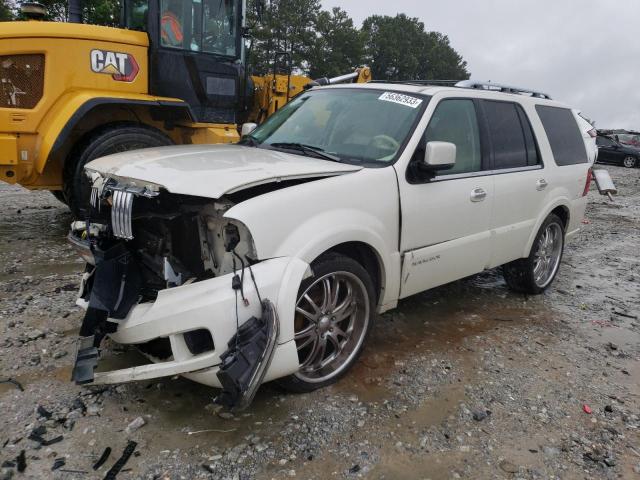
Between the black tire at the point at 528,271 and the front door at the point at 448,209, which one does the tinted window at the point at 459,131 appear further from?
the black tire at the point at 528,271

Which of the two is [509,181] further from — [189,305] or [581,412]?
[189,305]

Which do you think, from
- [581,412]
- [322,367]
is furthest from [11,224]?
[581,412]

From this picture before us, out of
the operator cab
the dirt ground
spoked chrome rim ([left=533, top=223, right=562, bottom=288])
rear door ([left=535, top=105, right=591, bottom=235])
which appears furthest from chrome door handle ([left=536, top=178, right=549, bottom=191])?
the operator cab

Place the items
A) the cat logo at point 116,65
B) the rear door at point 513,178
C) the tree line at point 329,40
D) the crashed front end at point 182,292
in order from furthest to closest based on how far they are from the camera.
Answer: the tree line at point 329,40 → the cat logo at point 116,65 → the rear door at point 513,178 → the crashed front end at point 182,292

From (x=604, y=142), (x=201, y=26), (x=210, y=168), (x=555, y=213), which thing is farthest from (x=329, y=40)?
(x=210, y=168)

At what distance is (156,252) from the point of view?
120 inches

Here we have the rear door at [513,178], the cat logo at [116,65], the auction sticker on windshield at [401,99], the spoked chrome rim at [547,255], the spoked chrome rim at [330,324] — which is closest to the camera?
the spoked chrome rim at [330,324]

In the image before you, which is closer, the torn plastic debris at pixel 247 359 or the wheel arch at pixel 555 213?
the torn plastic debris at pixel 247 359

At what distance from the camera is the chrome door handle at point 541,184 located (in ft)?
15.4

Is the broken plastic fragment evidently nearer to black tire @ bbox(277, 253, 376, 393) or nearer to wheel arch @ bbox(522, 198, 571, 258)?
black tire @ bbox(277, 253, 376, 393)

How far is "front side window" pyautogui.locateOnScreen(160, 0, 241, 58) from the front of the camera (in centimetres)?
633

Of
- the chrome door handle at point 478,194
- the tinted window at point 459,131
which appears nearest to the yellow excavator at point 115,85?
the tinted window at point 459,131

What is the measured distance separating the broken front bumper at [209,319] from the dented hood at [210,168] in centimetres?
47

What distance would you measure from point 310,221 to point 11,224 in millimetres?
5675
